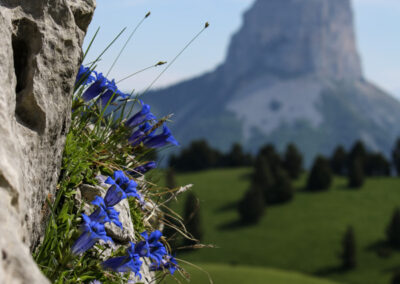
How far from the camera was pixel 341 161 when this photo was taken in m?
109

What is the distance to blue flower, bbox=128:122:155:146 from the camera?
15.3 ft

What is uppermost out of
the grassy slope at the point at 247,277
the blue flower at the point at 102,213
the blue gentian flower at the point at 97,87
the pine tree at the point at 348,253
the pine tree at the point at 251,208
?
the blue gentian flower at the point at 97,87

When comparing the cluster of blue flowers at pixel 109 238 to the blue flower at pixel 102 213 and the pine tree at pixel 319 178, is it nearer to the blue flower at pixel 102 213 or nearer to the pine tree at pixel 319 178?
the blue flower at pixel 102 213

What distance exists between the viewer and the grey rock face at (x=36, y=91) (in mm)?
2639

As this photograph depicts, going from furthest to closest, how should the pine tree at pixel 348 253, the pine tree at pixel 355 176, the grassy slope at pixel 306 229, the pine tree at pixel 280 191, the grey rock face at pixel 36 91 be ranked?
the pine tree at pixel 355 176 → the pine tree at pixel 280 191 → the grassy slope at pixel 306 229 → the pine tree at pixel 348 253 → the grey rock face at pixel 36 91

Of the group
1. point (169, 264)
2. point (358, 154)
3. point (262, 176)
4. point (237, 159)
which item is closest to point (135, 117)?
point (169, 264)

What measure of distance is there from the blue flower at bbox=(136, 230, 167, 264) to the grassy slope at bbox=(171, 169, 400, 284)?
61.7 meters

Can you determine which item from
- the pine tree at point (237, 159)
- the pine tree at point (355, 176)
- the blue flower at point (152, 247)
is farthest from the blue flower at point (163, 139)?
the pine tree at point (237, 159)

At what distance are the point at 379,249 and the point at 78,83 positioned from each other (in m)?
71.1

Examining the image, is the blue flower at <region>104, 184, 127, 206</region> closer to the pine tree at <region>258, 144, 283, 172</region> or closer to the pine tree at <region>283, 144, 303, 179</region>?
the pine tree at <region>258, 144, 283, 172</region>

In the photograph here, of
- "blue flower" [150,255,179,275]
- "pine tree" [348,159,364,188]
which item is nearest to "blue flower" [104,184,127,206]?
"blue flower" [150,255,179,275]

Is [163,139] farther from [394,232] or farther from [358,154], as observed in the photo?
[358,154]

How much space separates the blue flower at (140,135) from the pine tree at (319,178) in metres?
88.3

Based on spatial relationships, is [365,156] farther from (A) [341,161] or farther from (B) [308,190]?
(B) [308,190]
